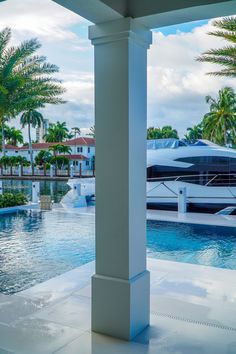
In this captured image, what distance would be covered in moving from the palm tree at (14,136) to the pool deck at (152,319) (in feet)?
138

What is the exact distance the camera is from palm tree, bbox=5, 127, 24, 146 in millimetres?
44594

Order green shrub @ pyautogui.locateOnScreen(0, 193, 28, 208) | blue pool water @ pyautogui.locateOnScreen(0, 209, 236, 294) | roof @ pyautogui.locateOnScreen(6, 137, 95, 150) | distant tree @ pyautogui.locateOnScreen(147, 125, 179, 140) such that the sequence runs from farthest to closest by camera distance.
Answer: distant tree @ pyautogui.locateOnScreen(147, 125, 179, 140) → roof @ pyautogui.locateOnScreen(6, 137, 95, 150) → green shrub @ pyautogui.locateOnScreen(0, 193, 28, 208) → blue pool water @ pyautogui.locateOnScreen(0, 209, 236, 294)

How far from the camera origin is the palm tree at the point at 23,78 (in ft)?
45.9

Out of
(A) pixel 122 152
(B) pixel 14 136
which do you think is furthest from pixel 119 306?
(B) pixel 14 136

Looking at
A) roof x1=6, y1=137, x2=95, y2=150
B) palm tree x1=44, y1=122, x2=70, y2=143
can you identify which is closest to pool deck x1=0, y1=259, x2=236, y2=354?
roof x1=6, y1=137, x2=95, y2=150

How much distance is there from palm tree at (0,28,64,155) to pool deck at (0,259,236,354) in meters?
10.9

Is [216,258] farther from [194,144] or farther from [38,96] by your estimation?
[38,96]

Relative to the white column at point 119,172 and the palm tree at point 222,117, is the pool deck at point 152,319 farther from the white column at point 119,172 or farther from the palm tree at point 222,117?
the palm tree at point 222,117

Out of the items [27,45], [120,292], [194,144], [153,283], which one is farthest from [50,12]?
[194,144]

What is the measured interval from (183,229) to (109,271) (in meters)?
7.51

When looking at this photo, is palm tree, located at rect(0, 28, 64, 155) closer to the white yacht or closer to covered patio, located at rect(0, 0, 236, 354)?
the white yacht

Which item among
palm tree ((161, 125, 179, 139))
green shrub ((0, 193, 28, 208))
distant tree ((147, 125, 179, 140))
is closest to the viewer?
green shrub ((0, 193, 28, 208))

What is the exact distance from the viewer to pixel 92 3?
8.64 feet

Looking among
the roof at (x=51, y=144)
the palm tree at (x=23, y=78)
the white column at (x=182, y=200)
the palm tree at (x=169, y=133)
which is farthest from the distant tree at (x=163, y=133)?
the white column at (x=182, y=200)
